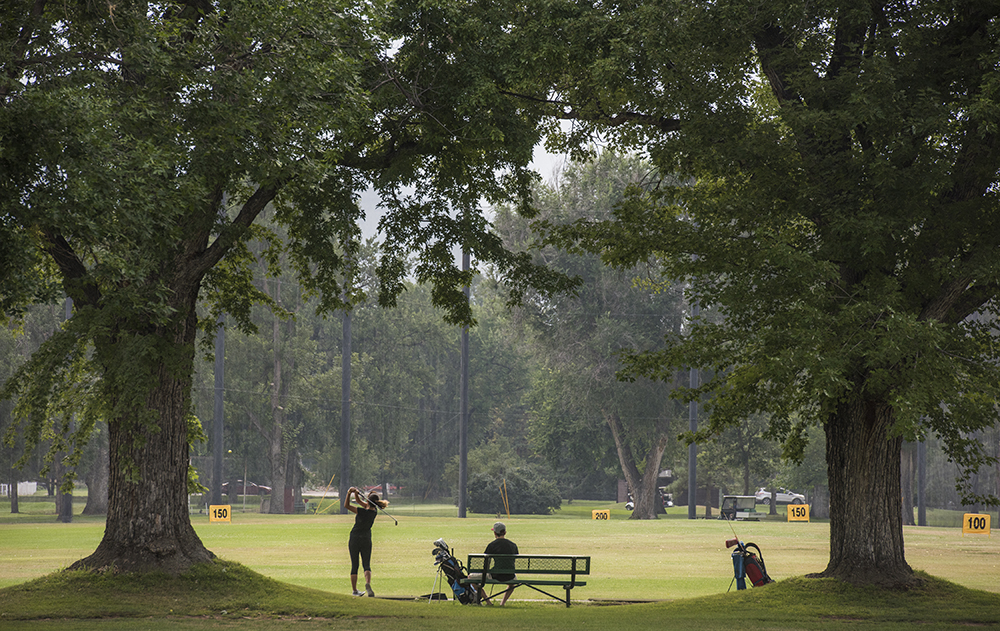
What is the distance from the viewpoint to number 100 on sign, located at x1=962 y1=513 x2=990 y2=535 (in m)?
34.6

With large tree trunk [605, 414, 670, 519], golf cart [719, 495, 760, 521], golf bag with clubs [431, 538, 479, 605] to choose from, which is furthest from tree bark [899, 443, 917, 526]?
golf bag with clubs [431, 538, 479, 605]

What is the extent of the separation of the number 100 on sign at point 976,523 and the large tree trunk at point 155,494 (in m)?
29.0

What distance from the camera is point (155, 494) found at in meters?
13.8

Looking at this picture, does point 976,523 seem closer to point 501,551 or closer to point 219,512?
point 219,512

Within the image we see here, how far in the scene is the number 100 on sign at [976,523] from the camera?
114 feet

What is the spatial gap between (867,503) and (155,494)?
9.88 metres

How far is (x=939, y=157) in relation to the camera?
12328mm

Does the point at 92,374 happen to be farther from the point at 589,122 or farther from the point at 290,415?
A: the point at 290,415

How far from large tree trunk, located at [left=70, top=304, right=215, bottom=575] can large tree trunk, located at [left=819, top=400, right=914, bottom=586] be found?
8.95m

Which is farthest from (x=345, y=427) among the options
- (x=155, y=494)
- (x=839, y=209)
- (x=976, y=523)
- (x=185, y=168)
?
(x=839, y=209)

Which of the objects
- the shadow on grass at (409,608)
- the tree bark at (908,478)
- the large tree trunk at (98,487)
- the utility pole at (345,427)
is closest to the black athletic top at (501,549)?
the shadow on grass at (409,608)

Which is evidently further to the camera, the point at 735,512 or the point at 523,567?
the point at 735,512

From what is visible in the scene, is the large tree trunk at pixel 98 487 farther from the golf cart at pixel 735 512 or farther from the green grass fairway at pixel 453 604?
the golf cart at pixel 735 512

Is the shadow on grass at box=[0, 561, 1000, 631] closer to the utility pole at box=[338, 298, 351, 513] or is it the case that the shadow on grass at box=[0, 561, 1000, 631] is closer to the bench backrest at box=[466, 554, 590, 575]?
the bench backrest at box=[466, 554, 590, 575]
